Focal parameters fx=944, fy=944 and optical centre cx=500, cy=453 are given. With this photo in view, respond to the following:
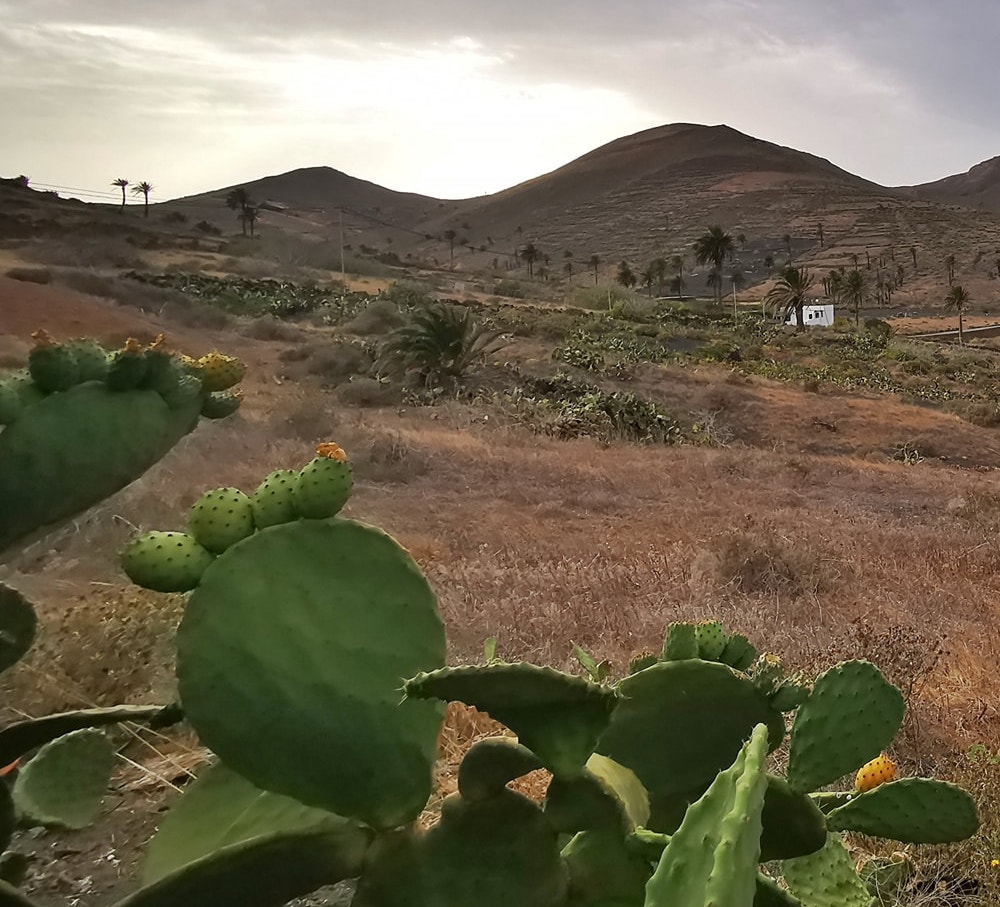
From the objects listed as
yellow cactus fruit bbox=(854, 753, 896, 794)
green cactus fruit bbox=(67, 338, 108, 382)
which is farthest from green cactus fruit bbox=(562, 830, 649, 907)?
yellow cactus fruit bbox=(854, 753, 896, 794)

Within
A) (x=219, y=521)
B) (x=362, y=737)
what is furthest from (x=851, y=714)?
(x=219, y=521)

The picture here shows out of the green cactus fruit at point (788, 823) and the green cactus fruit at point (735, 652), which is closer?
the green cactus fruit at point (788, 823)

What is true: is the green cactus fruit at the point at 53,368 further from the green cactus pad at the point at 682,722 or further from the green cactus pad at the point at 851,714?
the green cactus pad at the point at 851,714

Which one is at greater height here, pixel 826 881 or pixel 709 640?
pixel 709 640

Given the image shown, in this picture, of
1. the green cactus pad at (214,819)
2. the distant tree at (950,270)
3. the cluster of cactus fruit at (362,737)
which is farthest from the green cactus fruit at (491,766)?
the distant tree at (950,270)

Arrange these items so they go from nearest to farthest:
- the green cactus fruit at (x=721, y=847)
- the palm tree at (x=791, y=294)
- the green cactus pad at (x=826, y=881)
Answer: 1. the green cactus fruit at (x=721, y=847)
2. the green cactus pad at (x=826, y=881)
3. the palm tree at (x=791, y=294)

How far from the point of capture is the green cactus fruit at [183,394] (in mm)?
1488

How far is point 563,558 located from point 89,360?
4.67 meters

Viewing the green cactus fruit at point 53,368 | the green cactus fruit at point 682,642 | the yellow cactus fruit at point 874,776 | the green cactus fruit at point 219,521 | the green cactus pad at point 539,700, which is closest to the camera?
the green cactus pad at point 539,700

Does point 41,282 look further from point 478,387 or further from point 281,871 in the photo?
point 281,871

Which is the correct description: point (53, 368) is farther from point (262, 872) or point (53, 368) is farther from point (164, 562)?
point (262, 872)

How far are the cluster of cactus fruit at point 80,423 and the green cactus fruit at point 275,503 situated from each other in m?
0.22

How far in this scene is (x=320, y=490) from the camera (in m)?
1.35

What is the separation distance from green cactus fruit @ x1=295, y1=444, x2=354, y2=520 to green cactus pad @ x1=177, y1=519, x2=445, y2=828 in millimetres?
29
